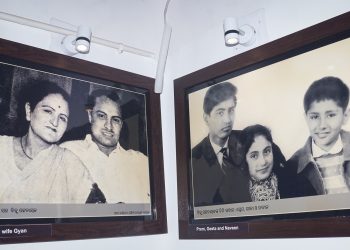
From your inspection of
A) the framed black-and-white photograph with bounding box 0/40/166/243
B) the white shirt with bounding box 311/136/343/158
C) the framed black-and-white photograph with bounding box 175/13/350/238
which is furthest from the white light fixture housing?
the white shirt with bounding box 311/136/343/158

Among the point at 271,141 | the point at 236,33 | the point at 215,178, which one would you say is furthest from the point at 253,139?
the point at 236,33

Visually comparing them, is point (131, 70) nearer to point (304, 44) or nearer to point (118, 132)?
point (118, 132)

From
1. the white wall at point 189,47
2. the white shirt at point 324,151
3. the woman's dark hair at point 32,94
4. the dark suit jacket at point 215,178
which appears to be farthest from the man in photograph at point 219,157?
the woman's dark hair at point 32,94

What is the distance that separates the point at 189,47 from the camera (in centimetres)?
167

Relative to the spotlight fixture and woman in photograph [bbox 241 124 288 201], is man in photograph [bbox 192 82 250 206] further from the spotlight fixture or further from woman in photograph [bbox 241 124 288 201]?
the spotlight fixture

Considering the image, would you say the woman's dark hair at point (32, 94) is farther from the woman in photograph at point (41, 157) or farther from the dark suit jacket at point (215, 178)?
the dark suit jacket at point (215, 178)

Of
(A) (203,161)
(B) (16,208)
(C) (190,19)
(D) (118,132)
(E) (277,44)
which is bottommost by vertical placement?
(B) (16,208)

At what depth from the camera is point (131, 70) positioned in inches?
64.6

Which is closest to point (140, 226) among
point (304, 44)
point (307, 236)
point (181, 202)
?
point (181, 202)

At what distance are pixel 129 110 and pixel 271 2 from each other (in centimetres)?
68

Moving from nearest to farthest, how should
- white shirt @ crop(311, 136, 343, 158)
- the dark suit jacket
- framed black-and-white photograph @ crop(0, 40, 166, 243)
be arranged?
white shirt @ crop(311, 136, 343, 158) → framed black-and-white photograph @ crop(0, 40, 166, 243) → the dark suit jacket

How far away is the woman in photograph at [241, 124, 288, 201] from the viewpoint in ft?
4.07

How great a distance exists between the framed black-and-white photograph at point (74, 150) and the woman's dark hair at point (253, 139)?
15.9 inches

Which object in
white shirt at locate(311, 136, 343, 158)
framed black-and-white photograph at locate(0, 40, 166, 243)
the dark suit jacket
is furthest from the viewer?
the dark suit jacket
